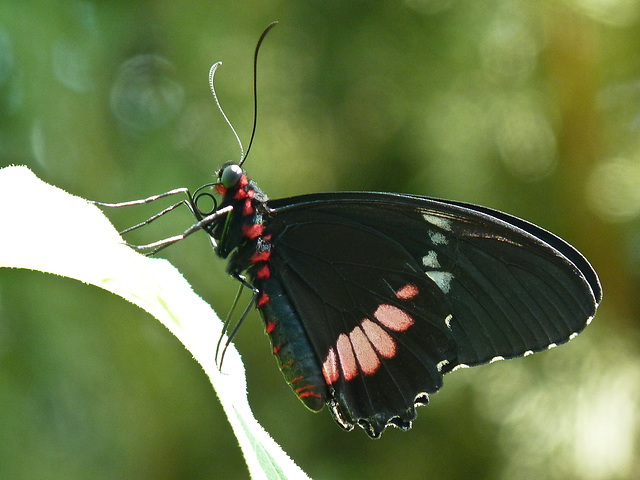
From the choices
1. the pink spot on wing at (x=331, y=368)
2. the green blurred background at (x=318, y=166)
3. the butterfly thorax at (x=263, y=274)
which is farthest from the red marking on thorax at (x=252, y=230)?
the green blurred background at (x=318, y=166)

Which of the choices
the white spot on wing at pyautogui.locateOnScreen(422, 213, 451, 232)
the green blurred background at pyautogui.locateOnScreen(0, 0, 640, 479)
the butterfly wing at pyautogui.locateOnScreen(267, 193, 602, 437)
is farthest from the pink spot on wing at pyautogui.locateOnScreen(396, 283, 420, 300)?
the green blurred background at pyautogui.locateOnScreen(0, 0, 640, 479)

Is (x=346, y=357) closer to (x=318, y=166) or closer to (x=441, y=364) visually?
(x=441, y=364)

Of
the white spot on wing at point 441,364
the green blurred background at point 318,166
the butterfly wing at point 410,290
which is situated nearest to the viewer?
the butterfly wing at point 410,290

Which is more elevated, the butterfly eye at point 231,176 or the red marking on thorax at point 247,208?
the butterfly eye at point 231,176

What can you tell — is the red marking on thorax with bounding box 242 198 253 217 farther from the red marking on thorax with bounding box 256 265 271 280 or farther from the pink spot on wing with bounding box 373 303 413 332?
the pink spot on wing with bounding box 373 303 413 332

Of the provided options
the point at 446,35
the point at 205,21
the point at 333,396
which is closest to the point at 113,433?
the point at 333,396

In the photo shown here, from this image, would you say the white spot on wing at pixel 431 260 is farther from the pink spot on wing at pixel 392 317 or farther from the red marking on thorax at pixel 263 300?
the red marking on thorax at pixel 263 300
